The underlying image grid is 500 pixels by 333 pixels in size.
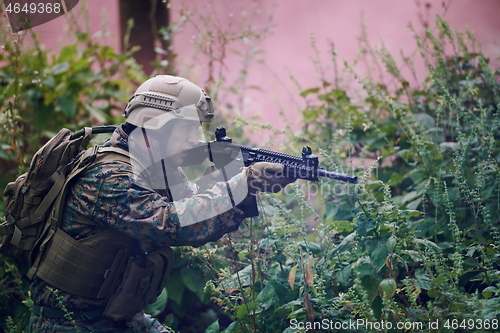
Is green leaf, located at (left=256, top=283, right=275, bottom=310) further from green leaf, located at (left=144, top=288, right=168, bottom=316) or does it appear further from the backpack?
the backpack

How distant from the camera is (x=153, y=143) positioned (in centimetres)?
220

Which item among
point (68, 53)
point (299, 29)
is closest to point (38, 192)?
point (68, 53)

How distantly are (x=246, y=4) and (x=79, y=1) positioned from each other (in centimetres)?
220

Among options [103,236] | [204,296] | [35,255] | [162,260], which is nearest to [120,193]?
[103,236]

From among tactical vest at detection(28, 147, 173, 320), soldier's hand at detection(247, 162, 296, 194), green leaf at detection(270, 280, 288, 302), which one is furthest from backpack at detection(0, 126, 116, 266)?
green leaf at detection(270, 280, 288, 302)

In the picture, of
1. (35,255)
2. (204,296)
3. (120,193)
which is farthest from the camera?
(204,296)

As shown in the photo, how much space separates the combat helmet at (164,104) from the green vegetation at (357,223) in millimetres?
706

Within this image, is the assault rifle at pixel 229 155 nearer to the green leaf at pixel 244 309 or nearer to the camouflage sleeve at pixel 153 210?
the camouflage sleeve at pixel 153 210

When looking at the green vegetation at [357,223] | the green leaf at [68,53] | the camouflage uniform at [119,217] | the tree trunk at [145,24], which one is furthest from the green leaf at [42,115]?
the camouflage uniform at [119,217]

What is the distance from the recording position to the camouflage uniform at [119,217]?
1.94 meters

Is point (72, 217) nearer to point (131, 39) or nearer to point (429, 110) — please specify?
point (429, 110)

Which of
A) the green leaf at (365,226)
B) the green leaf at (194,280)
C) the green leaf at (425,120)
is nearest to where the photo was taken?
the green leaf at (365,226)

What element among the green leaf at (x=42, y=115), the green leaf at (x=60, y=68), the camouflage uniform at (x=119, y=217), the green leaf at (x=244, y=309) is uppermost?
the green leaf at (x=60, y=68)

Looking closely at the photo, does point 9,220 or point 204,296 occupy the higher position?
point 9,220
